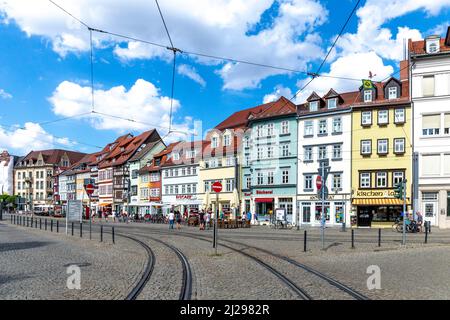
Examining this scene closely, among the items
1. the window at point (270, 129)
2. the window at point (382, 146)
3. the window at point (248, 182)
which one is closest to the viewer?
the window at point (382, 146)

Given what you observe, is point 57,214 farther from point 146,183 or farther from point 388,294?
point 388,294

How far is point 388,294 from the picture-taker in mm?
8703

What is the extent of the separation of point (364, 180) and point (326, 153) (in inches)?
183

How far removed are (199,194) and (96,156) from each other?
42.9 meters

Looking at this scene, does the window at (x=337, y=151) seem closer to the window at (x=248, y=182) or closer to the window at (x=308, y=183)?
the window at (x=308, y=183)

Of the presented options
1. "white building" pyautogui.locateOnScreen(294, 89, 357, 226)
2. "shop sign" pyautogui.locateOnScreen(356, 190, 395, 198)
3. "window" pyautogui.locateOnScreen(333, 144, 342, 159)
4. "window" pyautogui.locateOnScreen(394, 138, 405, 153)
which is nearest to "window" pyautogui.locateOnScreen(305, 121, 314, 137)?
"white building" pyautogui.locateOnScreen(294, 89, 357, 226)

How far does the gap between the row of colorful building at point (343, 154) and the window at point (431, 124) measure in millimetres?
81

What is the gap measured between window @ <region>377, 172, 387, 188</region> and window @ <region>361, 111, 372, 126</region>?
15.9ft

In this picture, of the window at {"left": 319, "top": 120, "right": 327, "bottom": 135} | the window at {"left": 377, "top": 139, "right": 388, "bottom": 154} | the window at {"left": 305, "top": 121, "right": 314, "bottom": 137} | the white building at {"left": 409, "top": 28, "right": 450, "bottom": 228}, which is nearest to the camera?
the white building at {"left": 409, "top": 28, "right": 450, "bottom": 228}

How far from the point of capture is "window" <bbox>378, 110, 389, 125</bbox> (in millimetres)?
41500

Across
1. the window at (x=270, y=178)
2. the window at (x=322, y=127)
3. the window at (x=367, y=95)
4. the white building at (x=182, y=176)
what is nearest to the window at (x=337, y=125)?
the window at (x=322, y=127)

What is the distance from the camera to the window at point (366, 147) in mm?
42109

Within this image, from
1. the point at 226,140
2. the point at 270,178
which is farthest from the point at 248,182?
the point at 226,140

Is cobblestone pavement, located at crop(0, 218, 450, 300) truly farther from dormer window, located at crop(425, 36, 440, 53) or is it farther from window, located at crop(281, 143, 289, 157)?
window, located at crop(281, 143, 289, 157)
